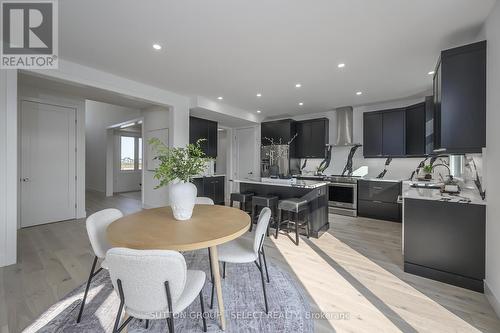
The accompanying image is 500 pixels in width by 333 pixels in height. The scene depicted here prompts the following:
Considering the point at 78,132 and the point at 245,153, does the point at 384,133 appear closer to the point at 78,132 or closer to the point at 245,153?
the point at 245,153

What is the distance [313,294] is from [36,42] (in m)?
4.15

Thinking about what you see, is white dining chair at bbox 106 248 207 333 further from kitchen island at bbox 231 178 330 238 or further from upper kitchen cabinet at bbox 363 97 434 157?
upper kitchen cabinet at bbox 363 97 434 157

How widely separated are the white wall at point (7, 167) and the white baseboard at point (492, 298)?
194 inches

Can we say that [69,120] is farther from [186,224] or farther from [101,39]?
[186,224]

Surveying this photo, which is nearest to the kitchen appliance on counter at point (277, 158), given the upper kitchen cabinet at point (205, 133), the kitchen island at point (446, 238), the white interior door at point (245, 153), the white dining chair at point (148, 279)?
the white interior door at point (245, 153)

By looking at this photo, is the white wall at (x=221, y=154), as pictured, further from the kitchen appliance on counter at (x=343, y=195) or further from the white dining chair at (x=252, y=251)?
the white dining chair at (x=252, y=251)

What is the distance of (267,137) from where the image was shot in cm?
645

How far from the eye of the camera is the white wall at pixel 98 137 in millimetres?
7168

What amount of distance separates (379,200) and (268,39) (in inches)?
157

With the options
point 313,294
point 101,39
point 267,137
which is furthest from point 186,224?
point 267,137

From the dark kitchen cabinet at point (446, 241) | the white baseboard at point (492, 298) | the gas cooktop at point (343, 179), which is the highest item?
the gas cooktop at point (343, 179)

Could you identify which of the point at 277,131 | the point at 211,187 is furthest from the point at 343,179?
the point at 211,187

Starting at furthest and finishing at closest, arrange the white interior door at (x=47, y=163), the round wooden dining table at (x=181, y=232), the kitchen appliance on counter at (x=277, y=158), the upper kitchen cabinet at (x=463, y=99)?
1. the kitchen appliance on counter at (x=277, y=158)
2. the white interior door at (x=47, y=163)
3. the upper kitchen cabinet at (x=463, y=99)
4. the round wooden dining table at (x=181, y=232)

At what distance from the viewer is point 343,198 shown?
5.00 meters
